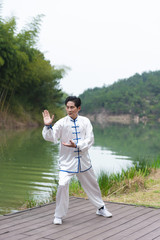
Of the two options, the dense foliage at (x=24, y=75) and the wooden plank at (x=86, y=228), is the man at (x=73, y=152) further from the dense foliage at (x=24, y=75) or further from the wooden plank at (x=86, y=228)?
the dense foliage at (x=24, y=75)

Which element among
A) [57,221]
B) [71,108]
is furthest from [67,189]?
[71,108]

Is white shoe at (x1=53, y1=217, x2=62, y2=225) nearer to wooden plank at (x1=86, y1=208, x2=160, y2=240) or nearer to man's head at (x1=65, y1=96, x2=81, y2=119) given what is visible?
wooden plank at (x1=86, y1=208, x2=160, y2=240)

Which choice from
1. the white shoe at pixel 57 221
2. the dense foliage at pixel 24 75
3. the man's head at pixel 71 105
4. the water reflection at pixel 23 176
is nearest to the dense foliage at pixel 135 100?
the dense foliage at pixel 24 75

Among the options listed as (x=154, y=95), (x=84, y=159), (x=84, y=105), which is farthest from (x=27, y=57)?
(x=84, y=105)

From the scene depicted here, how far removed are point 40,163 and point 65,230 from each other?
270 inches

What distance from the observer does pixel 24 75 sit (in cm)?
2667

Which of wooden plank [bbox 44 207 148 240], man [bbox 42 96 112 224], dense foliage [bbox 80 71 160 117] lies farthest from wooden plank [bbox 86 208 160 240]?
dense foliage [bbox 80 71 160 117]

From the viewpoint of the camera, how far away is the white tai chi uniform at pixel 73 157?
380cm

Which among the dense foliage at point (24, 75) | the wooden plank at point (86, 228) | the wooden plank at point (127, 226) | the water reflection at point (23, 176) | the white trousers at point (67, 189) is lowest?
the water reflection at point (23, 176)

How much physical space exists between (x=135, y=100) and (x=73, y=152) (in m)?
94.8

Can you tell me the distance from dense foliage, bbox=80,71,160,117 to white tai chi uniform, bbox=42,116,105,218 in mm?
91613

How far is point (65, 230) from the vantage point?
11.6ft

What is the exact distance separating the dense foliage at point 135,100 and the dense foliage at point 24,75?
64.9 metres

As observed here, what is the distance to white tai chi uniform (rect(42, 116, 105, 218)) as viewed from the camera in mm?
3797
